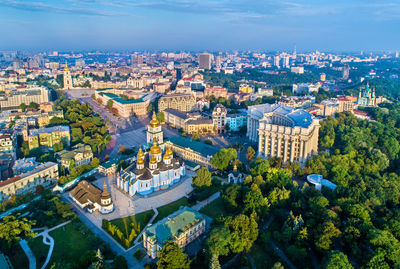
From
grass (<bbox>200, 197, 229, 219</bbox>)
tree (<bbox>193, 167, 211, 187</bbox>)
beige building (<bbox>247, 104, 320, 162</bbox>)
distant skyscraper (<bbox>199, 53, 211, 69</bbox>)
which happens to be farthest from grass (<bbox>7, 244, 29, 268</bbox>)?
distant skyscraper (<bbox>199, 53, 211, 69</bbox>)

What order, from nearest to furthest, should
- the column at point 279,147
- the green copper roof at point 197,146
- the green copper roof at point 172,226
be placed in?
1. the green copper roof at point 172,226
2. the column at point 279,147
3. the green copper roof at point 197,146

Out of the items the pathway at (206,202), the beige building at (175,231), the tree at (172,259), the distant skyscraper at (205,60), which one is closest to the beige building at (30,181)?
the beige building at (175,231)

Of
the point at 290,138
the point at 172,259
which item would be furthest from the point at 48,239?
the point at 290,138

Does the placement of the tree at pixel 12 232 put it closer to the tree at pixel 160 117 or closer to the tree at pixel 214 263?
the tree at pixel 214 263

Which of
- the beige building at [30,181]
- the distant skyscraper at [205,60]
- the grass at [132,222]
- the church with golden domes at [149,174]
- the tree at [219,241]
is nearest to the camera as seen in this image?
the tree at [219,241]

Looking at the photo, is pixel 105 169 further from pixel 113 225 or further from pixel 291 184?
pixel 291 184

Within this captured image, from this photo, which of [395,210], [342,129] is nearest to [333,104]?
[342,129]

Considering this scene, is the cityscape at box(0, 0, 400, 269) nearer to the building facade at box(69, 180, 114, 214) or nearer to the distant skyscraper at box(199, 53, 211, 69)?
the building facade at box(69, 180, 114, 214)

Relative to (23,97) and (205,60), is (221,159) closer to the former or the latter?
(23,97)
